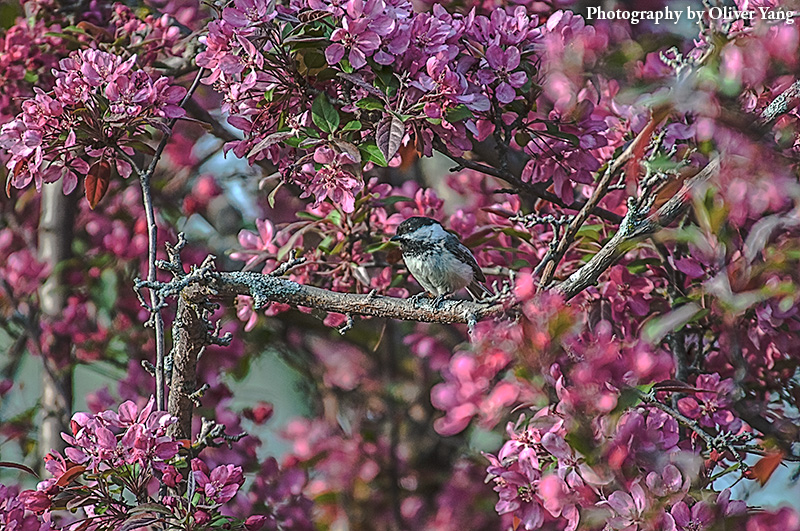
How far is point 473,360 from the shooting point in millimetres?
1380

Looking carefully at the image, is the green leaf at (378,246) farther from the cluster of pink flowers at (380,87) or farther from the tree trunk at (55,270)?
the tree trunk at (55,270)

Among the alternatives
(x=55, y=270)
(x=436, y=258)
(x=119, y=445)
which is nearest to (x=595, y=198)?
(x=436, y=258)

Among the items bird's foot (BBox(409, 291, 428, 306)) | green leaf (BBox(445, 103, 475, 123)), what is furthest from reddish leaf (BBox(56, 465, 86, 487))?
green leaf (BBox(445, 103, 475, 123))

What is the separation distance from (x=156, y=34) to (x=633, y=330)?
1352 millimetres

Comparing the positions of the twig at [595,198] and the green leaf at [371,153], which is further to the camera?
the green leaf at [371,153]

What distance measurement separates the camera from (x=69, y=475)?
141cm

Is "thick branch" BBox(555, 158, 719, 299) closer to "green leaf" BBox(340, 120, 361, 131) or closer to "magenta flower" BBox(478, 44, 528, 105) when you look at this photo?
"magenta flower" BBox(478, 44, 528, 105)

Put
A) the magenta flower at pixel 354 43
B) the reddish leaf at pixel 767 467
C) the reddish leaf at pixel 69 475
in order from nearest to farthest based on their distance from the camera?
the reddish leaf at pixel 767 467 < the reddish leaf at pixel 69 475 < the magenta flower at pixel 354 43

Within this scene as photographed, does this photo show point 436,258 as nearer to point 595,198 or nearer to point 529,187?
point 529,187

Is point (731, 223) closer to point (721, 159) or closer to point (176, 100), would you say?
point (721, 159)

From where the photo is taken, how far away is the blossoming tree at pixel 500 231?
51.6 inches

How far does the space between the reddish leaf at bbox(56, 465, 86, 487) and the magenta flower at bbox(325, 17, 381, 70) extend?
780mm

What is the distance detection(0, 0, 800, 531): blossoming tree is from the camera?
1.31 meters

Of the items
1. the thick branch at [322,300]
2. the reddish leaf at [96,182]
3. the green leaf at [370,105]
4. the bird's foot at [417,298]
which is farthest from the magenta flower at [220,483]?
the green leaf at [370,105]
